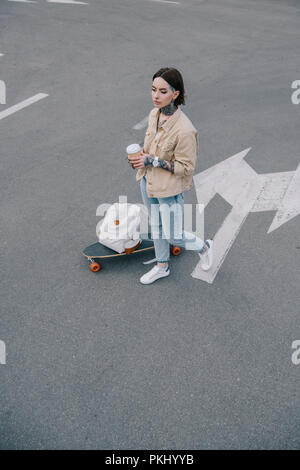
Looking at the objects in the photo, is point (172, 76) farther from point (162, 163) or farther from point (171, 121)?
point (162, 163)

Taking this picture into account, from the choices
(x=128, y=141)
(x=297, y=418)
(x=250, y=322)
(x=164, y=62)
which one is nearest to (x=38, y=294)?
(x=250, y=322)

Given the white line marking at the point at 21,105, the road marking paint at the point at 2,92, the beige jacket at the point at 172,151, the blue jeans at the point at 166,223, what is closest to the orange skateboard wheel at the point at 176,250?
the blue jeans at the point at 166,223

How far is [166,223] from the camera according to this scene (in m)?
3.59

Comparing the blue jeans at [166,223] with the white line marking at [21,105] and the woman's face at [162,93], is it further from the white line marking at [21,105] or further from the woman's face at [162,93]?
the white line marking at [21,105]

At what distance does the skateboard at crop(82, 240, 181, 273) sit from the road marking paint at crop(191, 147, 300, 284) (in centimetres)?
66

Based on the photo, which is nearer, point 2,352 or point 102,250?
point 2,352

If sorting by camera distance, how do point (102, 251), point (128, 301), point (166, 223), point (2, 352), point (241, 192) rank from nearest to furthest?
1. point (2, 352)
2. point (166, 223)
3. point (128, 301)
4. point (102, 251)
5. point (241, 192)

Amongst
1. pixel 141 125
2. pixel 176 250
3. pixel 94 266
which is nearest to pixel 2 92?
pixel 141 125

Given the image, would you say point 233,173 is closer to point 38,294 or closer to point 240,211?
point 240,211

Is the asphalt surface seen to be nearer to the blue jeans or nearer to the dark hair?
the blue jeans

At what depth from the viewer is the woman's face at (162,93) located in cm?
288

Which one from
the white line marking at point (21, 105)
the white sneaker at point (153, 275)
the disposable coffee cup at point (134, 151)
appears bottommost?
the white sneaker at point (153, 275)

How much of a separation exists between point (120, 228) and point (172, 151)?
1279 millimetres
